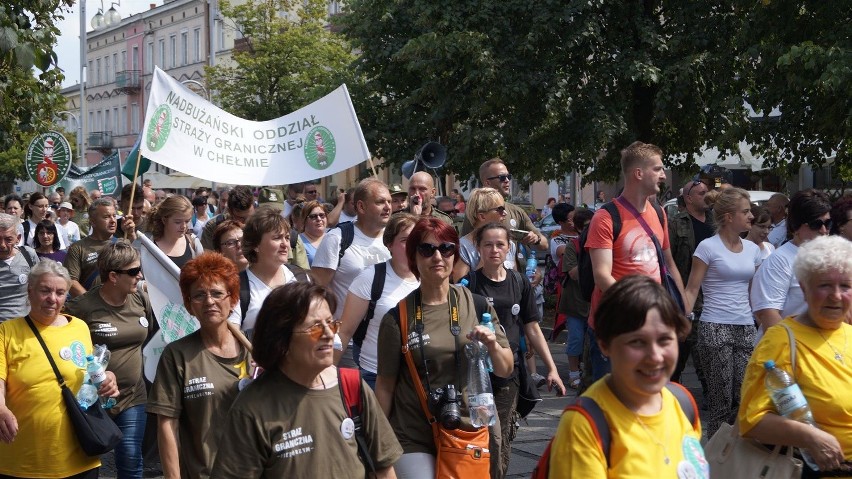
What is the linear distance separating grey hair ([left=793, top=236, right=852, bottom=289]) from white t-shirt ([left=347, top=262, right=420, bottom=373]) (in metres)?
2.02

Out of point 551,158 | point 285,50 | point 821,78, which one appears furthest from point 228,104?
point 821,78

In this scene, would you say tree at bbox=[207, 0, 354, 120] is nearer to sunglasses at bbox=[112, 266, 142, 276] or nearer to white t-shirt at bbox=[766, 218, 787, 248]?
white t-shirt at bbox=[766, 218, 787, 248]

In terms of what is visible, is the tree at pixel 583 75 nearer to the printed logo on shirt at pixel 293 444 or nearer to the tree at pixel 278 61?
the printed logo on shirt at pixel 293 444

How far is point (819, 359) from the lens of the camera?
4.18 meters


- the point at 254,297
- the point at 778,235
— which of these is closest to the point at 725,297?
the point at 778,235

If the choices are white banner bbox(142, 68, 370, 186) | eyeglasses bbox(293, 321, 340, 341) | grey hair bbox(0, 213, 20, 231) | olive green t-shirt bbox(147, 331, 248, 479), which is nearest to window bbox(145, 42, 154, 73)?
white banner bbox(142, 68, 370, 186)

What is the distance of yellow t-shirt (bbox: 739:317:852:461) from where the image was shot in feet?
13.6

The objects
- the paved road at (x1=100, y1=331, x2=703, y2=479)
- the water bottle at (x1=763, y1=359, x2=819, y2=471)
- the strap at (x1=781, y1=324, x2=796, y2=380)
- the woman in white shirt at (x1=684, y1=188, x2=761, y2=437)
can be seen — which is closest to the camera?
the water bottle at (x1=763, y1=359, x2=819, y2=471)

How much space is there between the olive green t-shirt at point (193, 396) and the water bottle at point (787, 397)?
2.05m

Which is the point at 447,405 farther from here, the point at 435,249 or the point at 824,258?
the point at 824,258

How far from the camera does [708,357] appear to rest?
7605 mm

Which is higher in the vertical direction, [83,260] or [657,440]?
[83,260]

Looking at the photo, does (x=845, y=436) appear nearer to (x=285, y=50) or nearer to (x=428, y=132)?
(x=428, y=132)

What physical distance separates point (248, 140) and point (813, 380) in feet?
23.5
